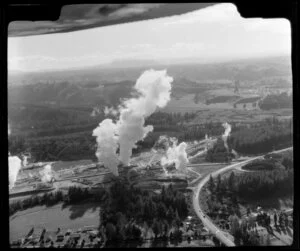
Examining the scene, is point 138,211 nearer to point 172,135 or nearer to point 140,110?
point 172,135

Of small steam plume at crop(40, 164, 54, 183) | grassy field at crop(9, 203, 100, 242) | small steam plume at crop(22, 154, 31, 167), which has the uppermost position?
small steam plume at crop(22, 154, 31, 167)

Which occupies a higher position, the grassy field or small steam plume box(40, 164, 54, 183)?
small steam plume box(40, 164, 54, 183)

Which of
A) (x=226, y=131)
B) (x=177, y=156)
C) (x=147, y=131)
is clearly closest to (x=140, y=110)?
(x=147, y=131)

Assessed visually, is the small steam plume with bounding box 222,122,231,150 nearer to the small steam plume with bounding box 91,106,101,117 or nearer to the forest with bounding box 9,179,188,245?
the forest with bounding box 9,179,188,245

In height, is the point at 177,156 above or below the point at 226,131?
below

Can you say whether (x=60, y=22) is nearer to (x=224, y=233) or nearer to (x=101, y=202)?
(x=101, y=202)

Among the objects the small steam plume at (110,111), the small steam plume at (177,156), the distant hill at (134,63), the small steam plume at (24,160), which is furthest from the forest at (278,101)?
the small steam plume at (24,160)

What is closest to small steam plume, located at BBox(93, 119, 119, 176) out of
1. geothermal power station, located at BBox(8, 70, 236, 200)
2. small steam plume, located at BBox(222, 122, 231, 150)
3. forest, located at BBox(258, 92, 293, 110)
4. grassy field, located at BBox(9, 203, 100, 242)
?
geothermal power station, located at BBox(8, 70, 236, 200)
